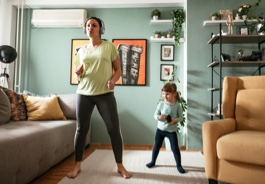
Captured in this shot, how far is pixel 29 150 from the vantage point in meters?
1.56

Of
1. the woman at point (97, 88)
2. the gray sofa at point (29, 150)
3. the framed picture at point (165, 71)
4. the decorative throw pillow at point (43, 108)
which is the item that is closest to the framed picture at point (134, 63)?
the framed picture at point (165, 71)

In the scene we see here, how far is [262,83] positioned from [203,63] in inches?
47.8

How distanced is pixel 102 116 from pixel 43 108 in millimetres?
1114

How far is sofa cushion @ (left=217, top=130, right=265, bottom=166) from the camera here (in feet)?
4.47

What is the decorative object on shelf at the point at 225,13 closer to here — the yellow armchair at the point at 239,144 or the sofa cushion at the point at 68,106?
the yellow armchair at the point at 239,144

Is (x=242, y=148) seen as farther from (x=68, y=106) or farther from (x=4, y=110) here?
(x=68, y=106)

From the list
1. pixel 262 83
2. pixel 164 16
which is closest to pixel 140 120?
pixel 164 16

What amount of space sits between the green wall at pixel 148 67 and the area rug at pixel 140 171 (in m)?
0.78

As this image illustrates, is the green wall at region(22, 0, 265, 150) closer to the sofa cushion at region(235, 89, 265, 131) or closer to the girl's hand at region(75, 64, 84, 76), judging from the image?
the sofa cushion at region(235, 89, 265, 131)

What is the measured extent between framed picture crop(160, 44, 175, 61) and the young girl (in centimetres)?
134

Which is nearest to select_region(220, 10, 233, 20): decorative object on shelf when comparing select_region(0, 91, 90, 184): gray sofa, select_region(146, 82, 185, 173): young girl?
select_region(146, 82, 185, 173): young girl

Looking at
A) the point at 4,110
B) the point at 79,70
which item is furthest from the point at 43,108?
the point at 79,70

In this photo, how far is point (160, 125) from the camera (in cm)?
209

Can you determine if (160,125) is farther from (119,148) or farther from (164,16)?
(164,16)
